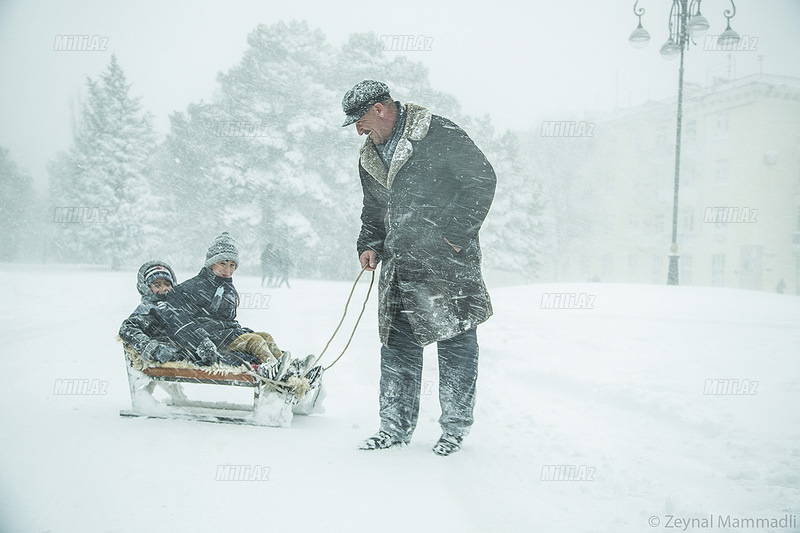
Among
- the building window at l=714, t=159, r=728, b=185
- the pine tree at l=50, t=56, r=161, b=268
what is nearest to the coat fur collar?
the pine tree at l=50, t=56, r=161, b=268

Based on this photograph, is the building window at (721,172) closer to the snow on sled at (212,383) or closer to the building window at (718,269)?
the building window at (718,269)

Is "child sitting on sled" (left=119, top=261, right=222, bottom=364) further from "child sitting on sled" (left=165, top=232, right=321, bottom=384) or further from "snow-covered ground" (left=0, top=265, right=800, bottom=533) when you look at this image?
"snow-covered ground" (left=0, top=265, right=800, bottom=533)

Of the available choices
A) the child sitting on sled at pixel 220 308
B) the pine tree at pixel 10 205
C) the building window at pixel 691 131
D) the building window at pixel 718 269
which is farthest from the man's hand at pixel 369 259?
the pine tree at pixel 10 205

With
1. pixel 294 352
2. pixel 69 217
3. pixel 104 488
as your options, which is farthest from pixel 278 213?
pixel 104 488

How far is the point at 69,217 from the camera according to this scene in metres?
40.1

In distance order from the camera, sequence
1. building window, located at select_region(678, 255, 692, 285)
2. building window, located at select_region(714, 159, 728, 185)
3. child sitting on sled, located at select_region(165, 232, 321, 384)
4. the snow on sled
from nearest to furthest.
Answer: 1. the snow on sled
2. child sitting on sled, located at select_region(165, 232, 321, 384)
3. building window, located at select_region(714, 159, 728, 185)
4. building window, located at select_region(678, 255, 692, 285)

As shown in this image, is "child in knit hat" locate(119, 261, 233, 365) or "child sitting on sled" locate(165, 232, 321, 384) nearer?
"child in knit hat" locate(119, 261, 233, 365)

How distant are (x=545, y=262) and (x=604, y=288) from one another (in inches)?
1475

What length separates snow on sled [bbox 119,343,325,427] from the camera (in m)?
4.35

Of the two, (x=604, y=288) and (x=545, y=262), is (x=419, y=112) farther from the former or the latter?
(x=545, y=262)

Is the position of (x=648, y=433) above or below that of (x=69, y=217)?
below

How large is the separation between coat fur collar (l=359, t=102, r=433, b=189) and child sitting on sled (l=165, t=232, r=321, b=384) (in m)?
1.51

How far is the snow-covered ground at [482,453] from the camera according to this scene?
113 inches

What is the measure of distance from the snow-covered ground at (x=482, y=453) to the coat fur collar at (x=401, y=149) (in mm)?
1777
